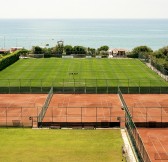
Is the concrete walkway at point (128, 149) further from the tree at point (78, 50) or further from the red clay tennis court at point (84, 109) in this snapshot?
the tree at point (78, 50)

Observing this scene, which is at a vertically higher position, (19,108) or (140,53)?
(140,53)

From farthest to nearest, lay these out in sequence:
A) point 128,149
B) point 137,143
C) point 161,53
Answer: point 161,53, point 128,149, point 137,143

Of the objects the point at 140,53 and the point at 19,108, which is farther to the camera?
the point at 140,53

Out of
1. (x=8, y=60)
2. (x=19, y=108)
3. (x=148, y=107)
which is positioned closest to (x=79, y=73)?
(x=8, y=60)

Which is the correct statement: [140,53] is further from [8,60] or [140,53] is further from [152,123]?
[152,123]

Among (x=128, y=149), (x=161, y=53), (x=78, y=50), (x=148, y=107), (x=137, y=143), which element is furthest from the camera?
(x=78, y=50)

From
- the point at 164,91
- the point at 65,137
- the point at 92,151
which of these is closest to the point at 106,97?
the point at 164,91

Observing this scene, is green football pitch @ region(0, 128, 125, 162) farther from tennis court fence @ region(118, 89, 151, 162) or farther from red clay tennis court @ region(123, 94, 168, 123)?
red clay tennis court @ region(123, 94, 168, 123)

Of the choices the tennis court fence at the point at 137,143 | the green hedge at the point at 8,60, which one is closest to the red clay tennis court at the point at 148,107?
the tennis court fence at the point at 137,143
